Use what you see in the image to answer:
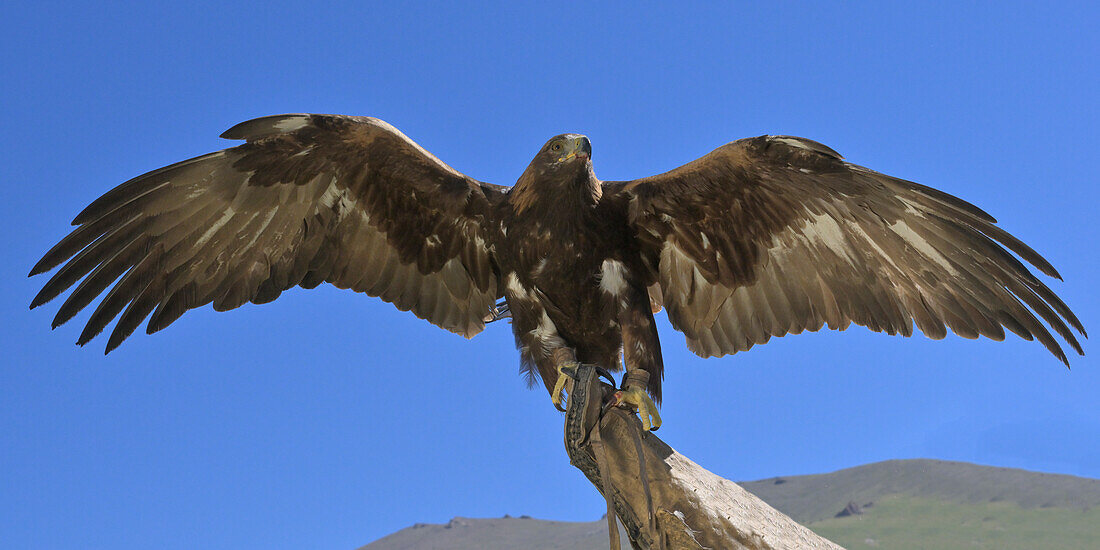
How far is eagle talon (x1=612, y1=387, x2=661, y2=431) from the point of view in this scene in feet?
17.4

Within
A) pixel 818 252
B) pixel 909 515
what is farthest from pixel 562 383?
pixel 909 515

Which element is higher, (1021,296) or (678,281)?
(678,281)

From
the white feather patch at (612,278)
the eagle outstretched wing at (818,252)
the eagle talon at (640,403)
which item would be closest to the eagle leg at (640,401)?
the eagle talon at (640,403)

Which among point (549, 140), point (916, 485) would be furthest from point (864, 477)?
Answer: point (549, 140)

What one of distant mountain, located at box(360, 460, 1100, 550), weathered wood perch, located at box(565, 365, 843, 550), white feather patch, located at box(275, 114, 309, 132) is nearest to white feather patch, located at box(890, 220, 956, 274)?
weathered wood perch, located at box(565, 365, 843, 550)

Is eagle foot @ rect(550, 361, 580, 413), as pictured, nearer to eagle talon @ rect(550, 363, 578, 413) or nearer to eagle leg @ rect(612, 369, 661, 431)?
eagle talon @ rect(550, 363, 578, 413)

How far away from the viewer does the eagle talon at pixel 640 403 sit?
209 inches

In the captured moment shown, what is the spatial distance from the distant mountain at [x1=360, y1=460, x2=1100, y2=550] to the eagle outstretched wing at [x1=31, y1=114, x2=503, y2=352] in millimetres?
14355

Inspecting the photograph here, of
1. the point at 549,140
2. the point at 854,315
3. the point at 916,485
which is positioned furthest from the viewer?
the point at 916,485

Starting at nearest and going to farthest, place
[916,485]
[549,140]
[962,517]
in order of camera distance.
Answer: [549,140], [962,517], [916,485]

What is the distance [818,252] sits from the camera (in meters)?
6.07

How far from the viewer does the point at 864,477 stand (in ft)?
79.7

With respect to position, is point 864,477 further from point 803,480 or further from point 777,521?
point 777,521

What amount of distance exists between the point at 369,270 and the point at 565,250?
182 centimetres
